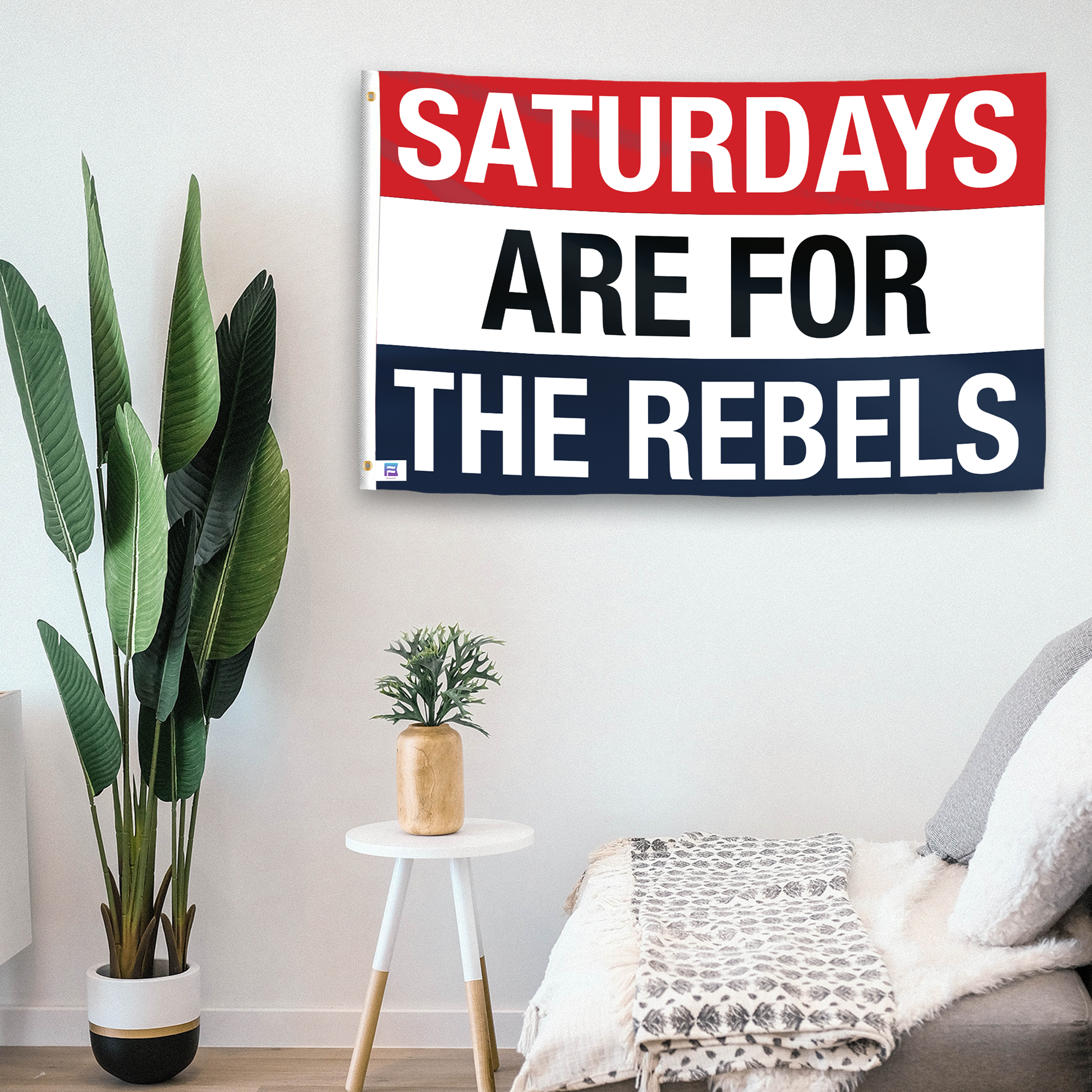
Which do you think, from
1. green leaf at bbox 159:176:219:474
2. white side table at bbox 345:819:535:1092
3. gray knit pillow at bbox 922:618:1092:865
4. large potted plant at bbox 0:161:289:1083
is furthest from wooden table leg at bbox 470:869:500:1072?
green leaf at bbox 159:176:219:474

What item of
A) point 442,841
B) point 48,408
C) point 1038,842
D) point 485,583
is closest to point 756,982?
point 1038,842

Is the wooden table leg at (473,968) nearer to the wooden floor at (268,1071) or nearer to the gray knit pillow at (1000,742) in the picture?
the wooden floor at (268,1071)

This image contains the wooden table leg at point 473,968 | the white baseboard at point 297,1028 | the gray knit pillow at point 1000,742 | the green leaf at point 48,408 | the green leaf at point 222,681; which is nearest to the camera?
the gray knit pillow at point 1000,742

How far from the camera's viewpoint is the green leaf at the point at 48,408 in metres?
1.90

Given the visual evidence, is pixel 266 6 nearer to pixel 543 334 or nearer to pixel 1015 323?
pixel 543 334

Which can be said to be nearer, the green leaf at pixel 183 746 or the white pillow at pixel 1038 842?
the white pillow at pixel 1038 842

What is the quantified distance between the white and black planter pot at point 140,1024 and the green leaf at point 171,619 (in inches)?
19.5

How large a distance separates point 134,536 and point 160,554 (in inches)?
2.4

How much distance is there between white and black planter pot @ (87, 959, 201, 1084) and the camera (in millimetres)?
1940

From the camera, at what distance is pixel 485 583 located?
7.31 feet

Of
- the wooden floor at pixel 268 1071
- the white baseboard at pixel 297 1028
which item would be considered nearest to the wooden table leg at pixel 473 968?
the wooden floor at pixel 268 1071

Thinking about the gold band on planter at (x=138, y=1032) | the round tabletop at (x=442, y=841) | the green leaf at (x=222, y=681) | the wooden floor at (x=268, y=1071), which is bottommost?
the wooden floor at (x=268, y=1071)

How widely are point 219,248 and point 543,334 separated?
70 centimetres

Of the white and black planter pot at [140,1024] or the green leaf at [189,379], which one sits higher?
the green leaf at [189,379]
